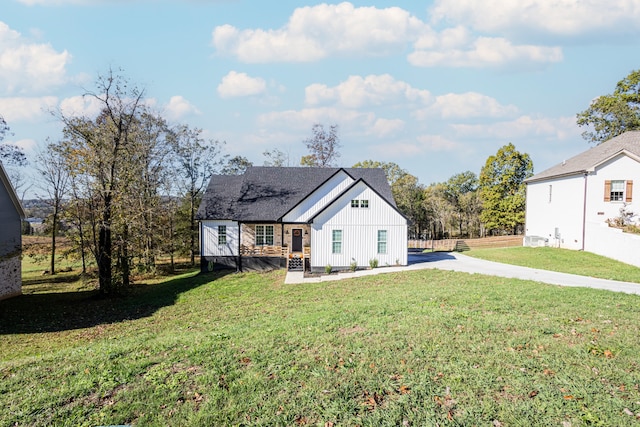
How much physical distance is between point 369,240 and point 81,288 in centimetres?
1718

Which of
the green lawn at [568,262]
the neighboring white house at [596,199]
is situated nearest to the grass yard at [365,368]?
the green lawn at [568,262]

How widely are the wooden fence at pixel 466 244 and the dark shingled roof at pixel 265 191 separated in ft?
43.5

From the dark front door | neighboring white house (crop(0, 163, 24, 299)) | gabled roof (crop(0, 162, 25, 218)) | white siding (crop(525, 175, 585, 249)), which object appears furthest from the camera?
the dark front door

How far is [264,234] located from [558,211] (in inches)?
814

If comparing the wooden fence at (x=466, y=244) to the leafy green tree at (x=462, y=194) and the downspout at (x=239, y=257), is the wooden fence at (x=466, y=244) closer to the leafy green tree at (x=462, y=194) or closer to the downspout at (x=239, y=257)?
the leafy green tree at (x=462, y=194)

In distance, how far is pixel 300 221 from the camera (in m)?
23.3

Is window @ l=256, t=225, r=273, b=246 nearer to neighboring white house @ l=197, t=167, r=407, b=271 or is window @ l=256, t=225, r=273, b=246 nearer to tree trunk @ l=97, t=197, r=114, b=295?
neighboring white house @ l=197, t=167, r=407, b=271

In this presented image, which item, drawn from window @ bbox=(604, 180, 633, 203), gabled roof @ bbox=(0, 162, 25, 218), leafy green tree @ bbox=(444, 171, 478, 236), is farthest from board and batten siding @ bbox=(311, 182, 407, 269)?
leafy green tree @ bbox=(444, 171, 478, 236)

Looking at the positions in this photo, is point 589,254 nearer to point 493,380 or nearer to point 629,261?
point 629,261

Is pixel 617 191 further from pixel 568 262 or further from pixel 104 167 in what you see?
pixel 104 167

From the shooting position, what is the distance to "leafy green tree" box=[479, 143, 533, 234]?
39906 millimetres

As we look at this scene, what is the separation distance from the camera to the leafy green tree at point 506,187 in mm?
39906

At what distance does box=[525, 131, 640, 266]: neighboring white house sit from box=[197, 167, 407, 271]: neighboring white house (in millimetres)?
11321

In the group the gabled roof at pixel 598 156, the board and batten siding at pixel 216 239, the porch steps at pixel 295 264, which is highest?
the gabled roof at pixel 598 156
